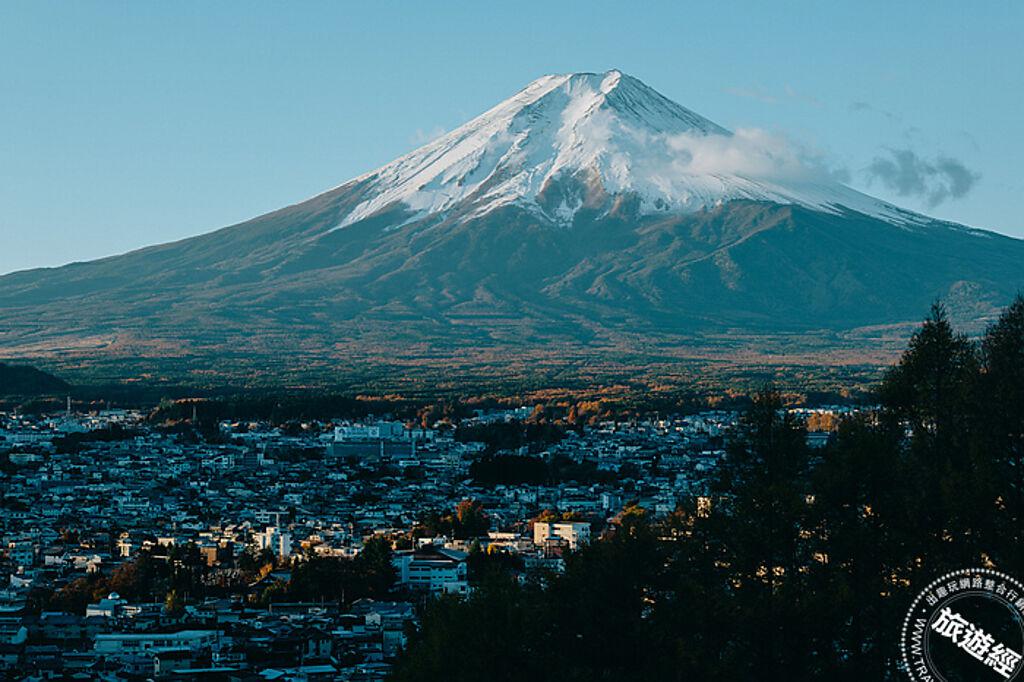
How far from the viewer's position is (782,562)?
18.0 m

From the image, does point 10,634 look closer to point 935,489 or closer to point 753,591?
point 753,591

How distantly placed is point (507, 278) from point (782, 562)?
162 m

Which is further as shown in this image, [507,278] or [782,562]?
[507,278]

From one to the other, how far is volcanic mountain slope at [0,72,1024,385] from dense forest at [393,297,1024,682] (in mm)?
118612

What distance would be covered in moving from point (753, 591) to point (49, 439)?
180 ft

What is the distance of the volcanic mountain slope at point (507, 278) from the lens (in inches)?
6033

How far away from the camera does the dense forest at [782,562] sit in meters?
17.2

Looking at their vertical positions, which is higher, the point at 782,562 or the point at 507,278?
the point at 507,278

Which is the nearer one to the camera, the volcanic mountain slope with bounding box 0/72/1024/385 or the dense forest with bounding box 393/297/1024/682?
the dense forest with bounding box 393/297/1024/682

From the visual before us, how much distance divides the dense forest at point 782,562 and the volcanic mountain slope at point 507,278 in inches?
4670

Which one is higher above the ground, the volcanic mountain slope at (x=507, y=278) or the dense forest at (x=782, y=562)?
the volcanic mountain slope at (x=507, y=278)

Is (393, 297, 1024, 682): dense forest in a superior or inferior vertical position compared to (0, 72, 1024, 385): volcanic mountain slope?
inferior

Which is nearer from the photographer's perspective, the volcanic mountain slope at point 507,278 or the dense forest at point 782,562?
the dense forest at point 782,562

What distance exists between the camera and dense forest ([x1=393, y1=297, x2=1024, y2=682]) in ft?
56.3
